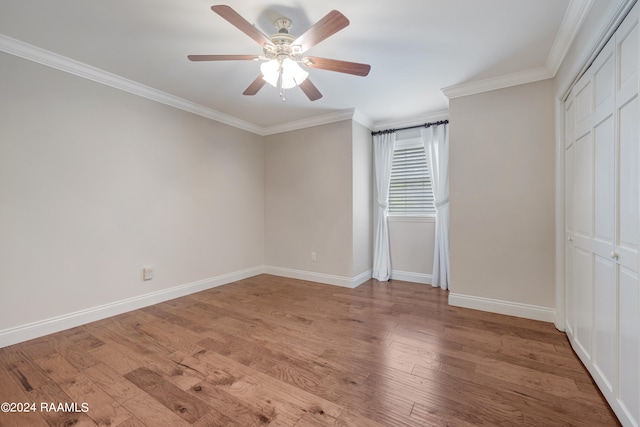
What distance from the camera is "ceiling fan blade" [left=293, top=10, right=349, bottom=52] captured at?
1.49 m

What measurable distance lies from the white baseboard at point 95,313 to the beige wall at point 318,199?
3.93ft

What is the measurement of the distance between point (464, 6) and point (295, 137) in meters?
2.84

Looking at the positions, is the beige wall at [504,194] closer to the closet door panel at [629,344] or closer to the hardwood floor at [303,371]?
the hardwood floor at [303,371]

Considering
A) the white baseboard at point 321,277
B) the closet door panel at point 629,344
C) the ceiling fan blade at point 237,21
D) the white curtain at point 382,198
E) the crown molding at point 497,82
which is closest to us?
the closet door panel at point 629,344

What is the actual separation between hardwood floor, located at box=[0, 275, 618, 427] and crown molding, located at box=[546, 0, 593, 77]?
2.34 metres

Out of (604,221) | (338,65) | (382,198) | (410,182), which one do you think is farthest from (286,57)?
(410,182)

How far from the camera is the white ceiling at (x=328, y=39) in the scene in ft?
6.04

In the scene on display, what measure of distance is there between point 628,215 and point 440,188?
8.08 ft

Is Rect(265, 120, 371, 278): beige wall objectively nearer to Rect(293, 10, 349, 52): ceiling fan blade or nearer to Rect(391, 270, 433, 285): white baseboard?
Rect(391, 270, 433, 285): white baseboard

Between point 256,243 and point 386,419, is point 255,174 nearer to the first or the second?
point 256,243

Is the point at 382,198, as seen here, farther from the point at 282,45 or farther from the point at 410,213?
the point at 282,45

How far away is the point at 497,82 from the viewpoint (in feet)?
9.20

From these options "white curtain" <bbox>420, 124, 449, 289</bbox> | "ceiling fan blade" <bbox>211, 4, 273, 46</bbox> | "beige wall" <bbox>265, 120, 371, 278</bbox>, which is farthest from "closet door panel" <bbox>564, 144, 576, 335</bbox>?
"ceiling fan blade" <bbox>211, 4, 273, 46</bbox>

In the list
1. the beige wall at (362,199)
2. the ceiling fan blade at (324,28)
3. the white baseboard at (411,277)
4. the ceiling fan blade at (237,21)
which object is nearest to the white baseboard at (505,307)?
the white baseboard at (411,277)
